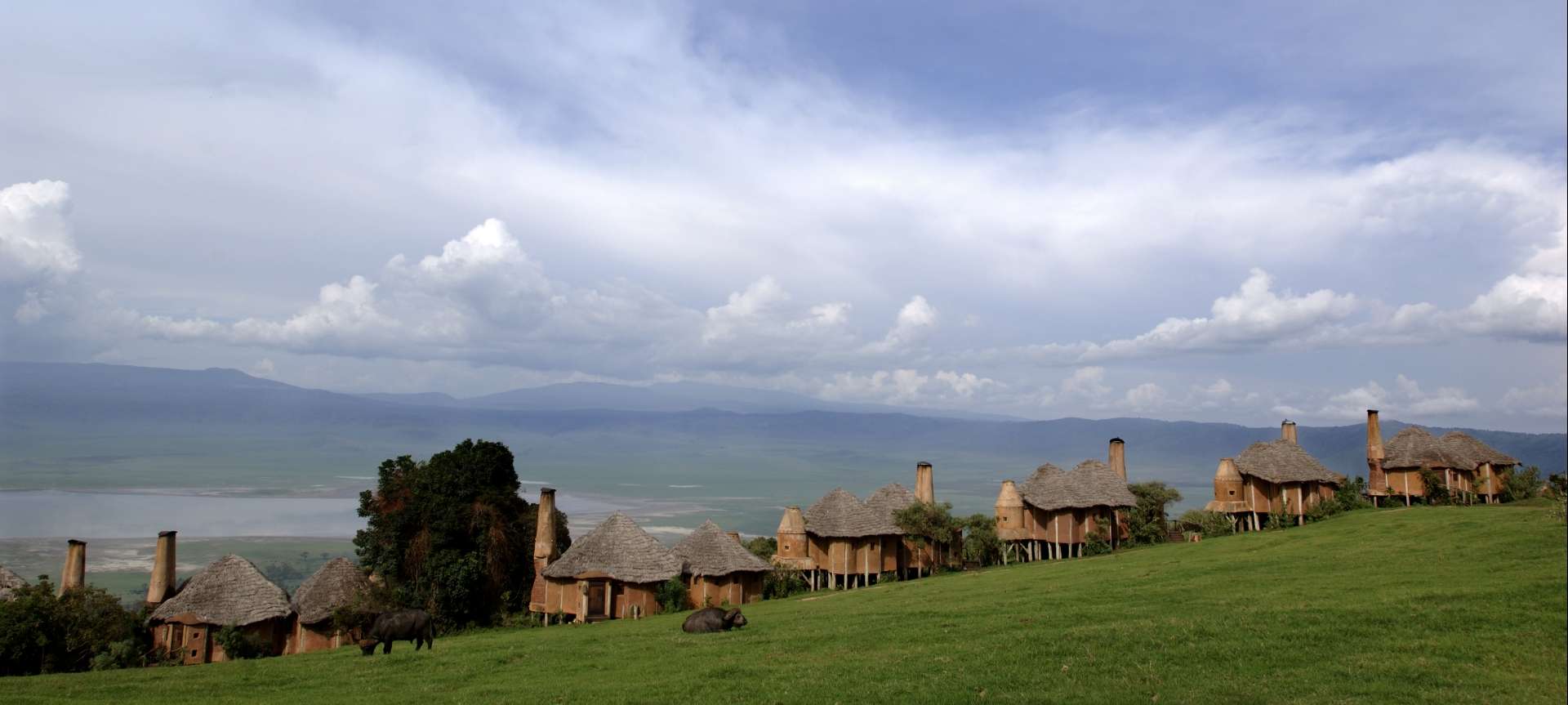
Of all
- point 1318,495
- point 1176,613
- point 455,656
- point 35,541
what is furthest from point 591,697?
point 35,541

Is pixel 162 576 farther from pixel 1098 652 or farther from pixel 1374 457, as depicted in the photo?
pixel 1374 457

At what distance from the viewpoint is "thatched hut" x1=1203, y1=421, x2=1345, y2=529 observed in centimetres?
5641

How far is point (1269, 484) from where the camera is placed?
56938 millimetres

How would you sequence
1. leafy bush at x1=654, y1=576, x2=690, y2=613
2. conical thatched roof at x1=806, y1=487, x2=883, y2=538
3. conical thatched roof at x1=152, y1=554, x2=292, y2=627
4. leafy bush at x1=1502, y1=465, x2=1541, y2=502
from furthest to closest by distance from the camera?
conical thatched roof at x1=806, y1=487, x2=883, y2=538 → leafy bush at x1=1502, y1=465, x2=1541, y2=502 → leafy bush at x1=654, y1=576, x2=690, y2=613 → conical thatched roof at x1=152, y1=554, x2=292, y2=627

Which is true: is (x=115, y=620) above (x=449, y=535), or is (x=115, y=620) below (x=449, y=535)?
below

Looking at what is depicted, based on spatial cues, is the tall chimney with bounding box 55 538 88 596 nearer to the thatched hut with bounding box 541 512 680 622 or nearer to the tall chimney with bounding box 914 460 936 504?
the thatched hut with bounding box 541 512 680 622

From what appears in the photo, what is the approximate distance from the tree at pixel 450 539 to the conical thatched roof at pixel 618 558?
3.67 m

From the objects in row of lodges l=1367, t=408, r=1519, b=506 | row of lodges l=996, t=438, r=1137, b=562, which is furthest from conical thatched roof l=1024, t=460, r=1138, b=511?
row of lodges l=1367, t=408, r=1519, b=506

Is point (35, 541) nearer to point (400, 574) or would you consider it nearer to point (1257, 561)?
point (400, 574)

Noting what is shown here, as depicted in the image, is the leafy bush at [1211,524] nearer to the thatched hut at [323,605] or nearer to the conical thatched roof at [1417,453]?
the conical thatched roof at [1417,453]

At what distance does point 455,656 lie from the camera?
25.8 metres

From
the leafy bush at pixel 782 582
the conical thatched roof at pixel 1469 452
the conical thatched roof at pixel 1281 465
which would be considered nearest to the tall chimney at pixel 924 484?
the leafy bush at pixel 782 582

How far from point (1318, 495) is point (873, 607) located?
40980mm

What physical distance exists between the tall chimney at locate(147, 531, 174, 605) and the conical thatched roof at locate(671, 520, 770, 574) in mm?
26080
